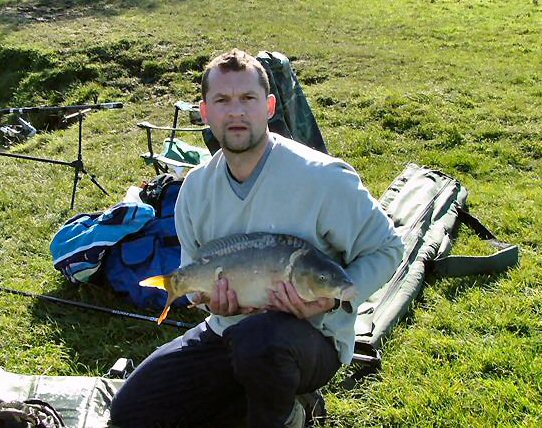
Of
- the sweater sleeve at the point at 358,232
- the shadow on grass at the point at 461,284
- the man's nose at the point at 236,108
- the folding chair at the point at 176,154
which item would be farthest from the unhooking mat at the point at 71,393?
the folding chair at the point at 176,154

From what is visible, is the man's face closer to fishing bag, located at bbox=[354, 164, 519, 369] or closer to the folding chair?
fishing bag, located at bbox=[354, 164, 519, 369]

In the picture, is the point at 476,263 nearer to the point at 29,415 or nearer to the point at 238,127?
the point at 238,127

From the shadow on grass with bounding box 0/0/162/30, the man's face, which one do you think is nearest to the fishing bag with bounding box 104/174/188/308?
the man's face

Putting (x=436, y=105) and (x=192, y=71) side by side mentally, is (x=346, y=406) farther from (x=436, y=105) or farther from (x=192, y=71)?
(x=192, y=71)

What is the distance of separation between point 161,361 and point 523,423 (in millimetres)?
1680

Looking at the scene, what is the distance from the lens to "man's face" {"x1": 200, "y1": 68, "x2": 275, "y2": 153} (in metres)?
3.03

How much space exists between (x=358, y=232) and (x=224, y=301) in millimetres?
623

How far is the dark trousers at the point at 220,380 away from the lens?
280cm

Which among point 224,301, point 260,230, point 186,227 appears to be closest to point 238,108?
point 260,230

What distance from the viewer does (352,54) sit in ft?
39.9

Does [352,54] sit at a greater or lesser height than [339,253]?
lesser

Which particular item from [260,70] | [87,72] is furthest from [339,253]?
[87,72]

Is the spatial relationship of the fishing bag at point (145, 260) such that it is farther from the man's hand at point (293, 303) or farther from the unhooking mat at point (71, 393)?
the man's hand at point (293, 303)

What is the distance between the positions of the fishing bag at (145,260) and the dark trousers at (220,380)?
1.33m
